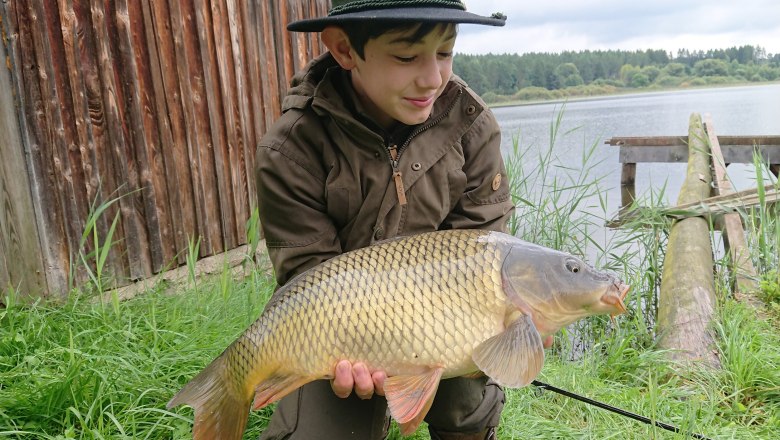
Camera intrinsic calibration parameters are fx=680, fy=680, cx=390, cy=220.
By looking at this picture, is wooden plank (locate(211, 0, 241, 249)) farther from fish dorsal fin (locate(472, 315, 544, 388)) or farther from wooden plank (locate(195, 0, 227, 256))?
fish dorsal fin (locate(472, 315, 544, 388))

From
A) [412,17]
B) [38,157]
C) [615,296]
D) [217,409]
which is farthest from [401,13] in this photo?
[38,157]

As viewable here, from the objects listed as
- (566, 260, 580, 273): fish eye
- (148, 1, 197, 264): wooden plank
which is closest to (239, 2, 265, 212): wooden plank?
(148, 1, 197, 264): wooden plank

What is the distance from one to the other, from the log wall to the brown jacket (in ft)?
3.29

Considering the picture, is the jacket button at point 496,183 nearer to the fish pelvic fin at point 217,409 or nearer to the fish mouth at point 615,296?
the fish mouth at point 615,296

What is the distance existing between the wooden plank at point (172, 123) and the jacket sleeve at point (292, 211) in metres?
1.75

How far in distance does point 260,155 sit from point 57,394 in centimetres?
84

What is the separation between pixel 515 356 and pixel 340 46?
3.15 feet

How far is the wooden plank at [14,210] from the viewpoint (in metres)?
2.80

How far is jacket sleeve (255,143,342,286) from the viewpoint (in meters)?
1.87

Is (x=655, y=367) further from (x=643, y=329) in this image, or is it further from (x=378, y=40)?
(x=378, y=40)

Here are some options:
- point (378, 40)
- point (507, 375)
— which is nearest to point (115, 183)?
point (378, 40)

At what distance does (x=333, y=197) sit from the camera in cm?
188

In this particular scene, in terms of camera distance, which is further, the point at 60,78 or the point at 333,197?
the point at 60,78

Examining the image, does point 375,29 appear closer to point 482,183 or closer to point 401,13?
point 401,13
